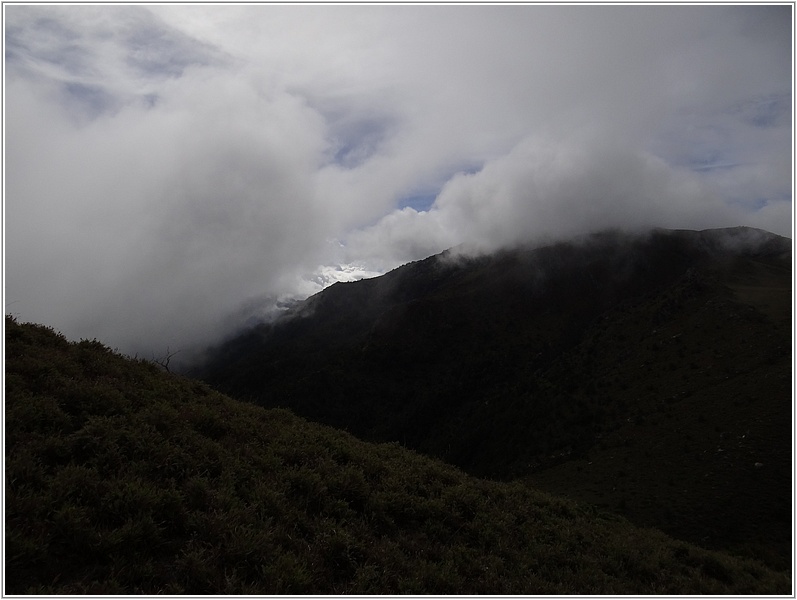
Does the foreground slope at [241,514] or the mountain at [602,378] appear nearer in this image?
the foreground slope at [241,514]

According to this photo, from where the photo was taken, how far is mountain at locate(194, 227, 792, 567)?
3150 cm

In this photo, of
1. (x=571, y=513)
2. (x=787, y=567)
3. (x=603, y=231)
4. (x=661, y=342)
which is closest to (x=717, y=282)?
(x=661, y=342)

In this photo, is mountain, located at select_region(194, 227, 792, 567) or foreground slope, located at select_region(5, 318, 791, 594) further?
mountain, located at select_region(194, 227, 792, 567)

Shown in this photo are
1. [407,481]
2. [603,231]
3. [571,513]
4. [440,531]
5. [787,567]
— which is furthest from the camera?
[603,231]

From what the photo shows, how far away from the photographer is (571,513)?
13.8 m

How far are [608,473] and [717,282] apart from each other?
231 ft

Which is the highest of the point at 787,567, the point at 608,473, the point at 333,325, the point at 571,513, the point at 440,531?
the point at 333,325

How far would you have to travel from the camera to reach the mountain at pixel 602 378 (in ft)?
103

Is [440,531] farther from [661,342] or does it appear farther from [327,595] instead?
[661,342]

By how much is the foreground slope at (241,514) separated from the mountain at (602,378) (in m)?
5.23

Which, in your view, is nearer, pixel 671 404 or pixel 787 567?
pixel 787 567

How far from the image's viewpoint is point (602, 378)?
229 ft

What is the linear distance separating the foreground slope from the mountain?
5.23 m

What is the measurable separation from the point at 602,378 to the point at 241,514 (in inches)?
2920
